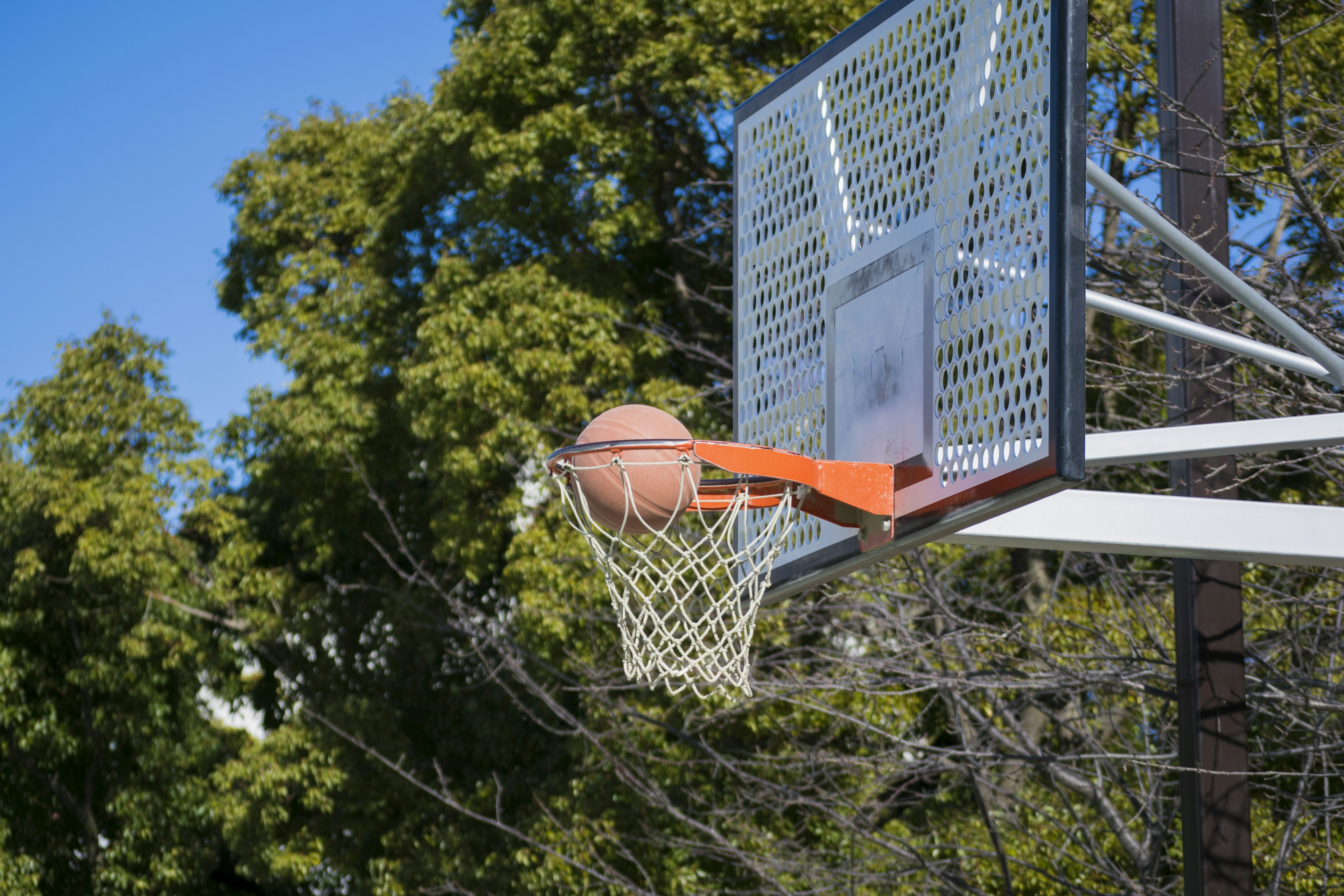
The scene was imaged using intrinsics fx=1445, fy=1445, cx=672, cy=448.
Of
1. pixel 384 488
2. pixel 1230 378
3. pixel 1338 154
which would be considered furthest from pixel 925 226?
pixel 384 488

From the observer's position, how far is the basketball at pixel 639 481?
3955mm

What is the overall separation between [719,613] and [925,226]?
1.27 m

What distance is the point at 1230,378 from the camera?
668cm

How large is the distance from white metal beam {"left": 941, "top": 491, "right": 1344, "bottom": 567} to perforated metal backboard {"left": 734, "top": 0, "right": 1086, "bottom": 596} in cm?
39

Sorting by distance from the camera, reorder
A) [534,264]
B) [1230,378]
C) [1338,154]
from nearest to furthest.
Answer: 1. [1230,378]
2. [1338,154]
3. [534,264]

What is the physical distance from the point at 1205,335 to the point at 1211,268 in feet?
0.70

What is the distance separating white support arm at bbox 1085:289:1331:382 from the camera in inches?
159

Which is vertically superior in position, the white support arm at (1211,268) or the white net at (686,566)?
the white support arm at (1211,268)

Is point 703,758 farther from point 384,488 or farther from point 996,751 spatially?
point 384,488

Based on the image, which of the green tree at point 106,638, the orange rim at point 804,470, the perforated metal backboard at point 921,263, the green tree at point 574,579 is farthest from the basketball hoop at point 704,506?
the green tree at point 106,638

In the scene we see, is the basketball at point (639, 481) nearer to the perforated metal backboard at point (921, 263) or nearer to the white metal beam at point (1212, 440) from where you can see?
the perforated metal backboard at point (921, 263)

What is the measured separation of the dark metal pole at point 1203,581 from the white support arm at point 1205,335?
3.99 feet

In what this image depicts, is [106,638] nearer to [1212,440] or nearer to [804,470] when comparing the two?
[804,470]

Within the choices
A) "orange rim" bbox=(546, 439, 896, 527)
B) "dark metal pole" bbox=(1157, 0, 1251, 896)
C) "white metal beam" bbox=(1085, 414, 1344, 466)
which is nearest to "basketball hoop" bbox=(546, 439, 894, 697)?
"orange rim" bbox=(546, 439, 896, 527)
